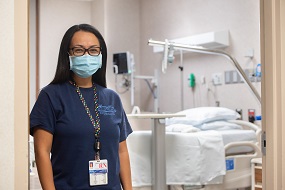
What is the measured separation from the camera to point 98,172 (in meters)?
1.31

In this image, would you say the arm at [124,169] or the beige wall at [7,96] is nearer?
the beige wall at [7,96]

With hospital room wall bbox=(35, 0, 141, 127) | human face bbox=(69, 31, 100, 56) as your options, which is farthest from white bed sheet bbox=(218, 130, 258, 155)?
hospital room wall bbox=(35, 0, 141, 127)

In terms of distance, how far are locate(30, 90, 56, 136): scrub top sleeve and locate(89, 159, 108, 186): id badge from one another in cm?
20

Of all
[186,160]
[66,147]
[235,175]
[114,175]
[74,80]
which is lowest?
[235,175]

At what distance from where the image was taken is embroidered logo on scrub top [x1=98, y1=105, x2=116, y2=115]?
4.49 ft

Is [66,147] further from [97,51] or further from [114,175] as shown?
[97,51]

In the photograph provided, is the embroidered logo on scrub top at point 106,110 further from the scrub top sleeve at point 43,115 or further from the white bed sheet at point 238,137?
the white bed sheet at point 238,137

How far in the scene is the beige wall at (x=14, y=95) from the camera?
37.3 inches

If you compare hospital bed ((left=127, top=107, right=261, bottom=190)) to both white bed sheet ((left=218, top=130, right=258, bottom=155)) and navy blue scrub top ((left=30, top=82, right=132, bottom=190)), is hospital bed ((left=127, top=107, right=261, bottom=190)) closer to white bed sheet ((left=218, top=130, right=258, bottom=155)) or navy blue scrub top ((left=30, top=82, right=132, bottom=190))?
white bed sheet ((left=218, top=130, right=258, bottom=155))

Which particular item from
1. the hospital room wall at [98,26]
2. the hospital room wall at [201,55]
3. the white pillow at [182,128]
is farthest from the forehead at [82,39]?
the hospital room wall at [98,26]

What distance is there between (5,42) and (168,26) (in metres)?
4.15

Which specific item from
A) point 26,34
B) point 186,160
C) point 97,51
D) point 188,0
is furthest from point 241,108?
point 26,34

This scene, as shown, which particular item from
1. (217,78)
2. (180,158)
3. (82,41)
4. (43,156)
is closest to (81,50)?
(82,41)

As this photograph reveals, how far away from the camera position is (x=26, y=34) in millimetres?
976
